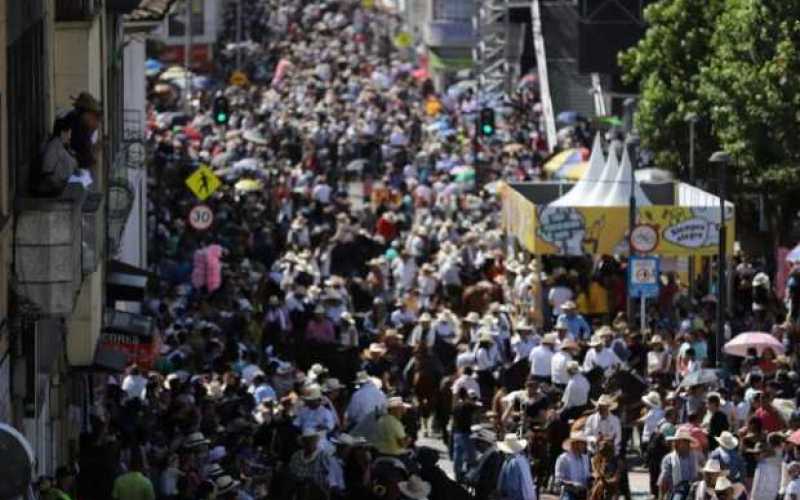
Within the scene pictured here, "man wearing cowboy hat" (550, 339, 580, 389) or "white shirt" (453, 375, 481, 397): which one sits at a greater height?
"man wearing cowboy hat" (550, 339, 580, 389)

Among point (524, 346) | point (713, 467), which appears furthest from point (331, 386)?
point (713, 467)

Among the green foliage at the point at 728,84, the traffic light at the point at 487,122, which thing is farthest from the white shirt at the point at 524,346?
the traffic light at the point at 487,122

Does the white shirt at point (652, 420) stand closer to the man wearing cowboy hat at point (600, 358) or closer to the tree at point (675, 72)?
the man wearing cowboy hat at point (600, 358)

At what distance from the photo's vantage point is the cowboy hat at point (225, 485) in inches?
1053

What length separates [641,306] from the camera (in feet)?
136

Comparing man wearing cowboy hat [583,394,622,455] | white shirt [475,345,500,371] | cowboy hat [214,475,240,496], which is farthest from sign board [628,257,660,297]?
cowboy hat [214,475,240,496]

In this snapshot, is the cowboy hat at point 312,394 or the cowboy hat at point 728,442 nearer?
the cowboy hat at point 728,442

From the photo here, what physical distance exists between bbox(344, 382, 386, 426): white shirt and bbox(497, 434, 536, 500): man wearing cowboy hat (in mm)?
3842

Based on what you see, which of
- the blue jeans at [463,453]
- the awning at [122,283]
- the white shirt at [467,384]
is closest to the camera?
the blue jeans at [463,453]

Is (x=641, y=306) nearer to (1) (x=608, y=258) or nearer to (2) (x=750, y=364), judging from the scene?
(1) (x=608, y=258)

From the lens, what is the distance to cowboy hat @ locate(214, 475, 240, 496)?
2673 centimetres

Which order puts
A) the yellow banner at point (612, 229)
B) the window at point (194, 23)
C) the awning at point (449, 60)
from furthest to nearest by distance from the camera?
the awning at point (449, 60) < the window at point (194, 23) < the yellow banner at point (612, 229)

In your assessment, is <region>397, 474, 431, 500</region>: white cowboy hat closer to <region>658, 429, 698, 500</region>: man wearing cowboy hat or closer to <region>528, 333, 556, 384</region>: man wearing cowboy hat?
<region>658, 429, 698, 500</region>: man wearing cowboy hat

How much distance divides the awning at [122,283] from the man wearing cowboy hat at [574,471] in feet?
21.1
